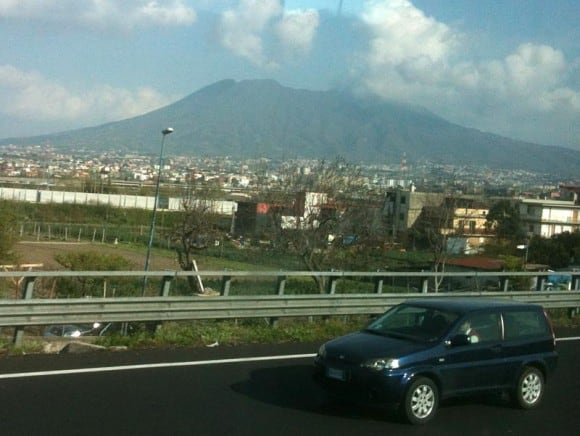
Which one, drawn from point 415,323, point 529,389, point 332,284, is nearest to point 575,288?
point 332,284

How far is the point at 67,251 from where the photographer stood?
1604 inches

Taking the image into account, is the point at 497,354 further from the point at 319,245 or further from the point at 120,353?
the point at 319,245

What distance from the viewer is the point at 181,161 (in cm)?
7381

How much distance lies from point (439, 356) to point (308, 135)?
267ft

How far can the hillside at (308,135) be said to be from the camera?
82312mm

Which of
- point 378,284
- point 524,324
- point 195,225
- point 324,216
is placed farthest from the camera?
point 195,225

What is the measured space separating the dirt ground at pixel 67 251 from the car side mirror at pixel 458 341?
30770mm

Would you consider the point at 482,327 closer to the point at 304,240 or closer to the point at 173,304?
the point at 173,304

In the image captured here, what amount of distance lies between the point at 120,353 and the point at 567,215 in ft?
152

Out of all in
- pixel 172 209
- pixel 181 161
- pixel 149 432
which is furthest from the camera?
pixel 181 161

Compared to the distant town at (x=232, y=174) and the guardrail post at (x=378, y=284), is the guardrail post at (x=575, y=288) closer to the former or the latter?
the guardrail post at (x=378, y=284)

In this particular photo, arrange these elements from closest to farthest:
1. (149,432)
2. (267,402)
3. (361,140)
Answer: (149,432)
(267,402)
(361,140)

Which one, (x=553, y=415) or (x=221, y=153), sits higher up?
(x=221, y=153)

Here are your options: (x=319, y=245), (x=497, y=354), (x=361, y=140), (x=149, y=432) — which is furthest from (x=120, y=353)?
(x=361, y=140)
